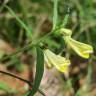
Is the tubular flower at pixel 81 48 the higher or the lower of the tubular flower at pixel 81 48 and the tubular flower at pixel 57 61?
the higher

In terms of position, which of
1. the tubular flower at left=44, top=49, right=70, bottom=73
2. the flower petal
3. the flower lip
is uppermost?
the flower lip

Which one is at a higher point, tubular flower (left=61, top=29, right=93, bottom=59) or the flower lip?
the flower lip

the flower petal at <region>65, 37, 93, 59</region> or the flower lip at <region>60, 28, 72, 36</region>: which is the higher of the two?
the flower lip at <region>60, 28, 72, 36</region>

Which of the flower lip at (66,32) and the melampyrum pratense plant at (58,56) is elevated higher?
the flower lip at (66,32)

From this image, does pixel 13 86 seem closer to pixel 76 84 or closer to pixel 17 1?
pixel 76 84

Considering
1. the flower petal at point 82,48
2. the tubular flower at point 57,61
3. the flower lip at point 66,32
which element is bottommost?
the tubular flower at point 57,61

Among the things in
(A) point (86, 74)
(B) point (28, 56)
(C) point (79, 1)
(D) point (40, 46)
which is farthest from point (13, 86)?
(D) point (40, 46)

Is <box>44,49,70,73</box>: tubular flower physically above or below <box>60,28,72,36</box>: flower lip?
below

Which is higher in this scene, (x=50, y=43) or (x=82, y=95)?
(x=50, y=43)
